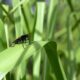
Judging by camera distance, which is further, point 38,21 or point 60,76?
point 38,21

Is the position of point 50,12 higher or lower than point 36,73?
higher

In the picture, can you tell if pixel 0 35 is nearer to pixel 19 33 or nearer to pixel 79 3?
pixel 19 33

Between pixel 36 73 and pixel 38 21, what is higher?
pixel 38 21

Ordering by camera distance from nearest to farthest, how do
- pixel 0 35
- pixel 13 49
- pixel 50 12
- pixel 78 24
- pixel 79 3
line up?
pixel 13 49 → pixel 0 35 → pixel 50 12 → pixel 78 24 → pixel 79 3

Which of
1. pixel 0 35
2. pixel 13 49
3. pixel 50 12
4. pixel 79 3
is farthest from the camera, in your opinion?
pixel 79 3

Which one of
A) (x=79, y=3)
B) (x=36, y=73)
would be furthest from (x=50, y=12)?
(x=79, y=3)

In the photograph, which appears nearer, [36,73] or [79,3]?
[36,73]

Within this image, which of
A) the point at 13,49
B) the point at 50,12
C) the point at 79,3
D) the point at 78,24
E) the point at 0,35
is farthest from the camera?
the point at 79,3

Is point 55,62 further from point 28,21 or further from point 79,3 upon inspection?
point 79,3

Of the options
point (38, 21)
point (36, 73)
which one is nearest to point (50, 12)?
point (38, 21)
